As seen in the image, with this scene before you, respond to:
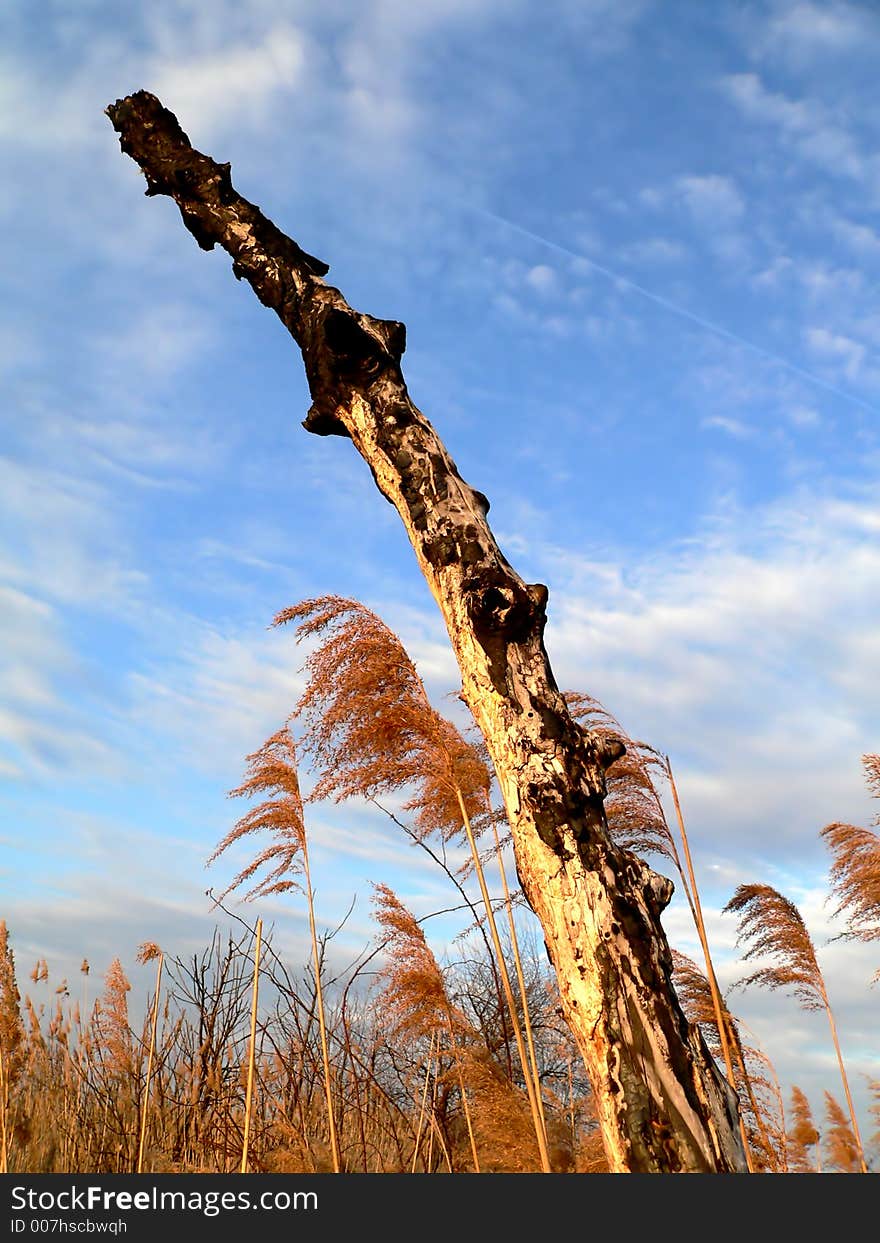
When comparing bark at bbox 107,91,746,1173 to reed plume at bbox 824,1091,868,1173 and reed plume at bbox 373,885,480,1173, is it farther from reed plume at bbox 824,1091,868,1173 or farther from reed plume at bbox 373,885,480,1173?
reed plume at bbox 824,1091,868,1173

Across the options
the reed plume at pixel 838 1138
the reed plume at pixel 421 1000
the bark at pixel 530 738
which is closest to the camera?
the bark at pixel 530 738

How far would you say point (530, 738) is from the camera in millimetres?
2852

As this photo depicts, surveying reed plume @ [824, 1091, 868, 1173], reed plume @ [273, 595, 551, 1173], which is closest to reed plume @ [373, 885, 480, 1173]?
reed plume @ [273, 595, 551, 1173]

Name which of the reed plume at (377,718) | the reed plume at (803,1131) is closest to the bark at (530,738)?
the reed plume at (377,718)

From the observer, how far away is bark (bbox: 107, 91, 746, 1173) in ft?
8.04

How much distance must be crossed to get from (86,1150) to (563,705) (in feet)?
14.8

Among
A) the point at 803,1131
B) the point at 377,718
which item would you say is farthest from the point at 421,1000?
the point at 803,1131

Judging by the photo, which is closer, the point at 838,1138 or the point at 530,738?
the point at 530,738

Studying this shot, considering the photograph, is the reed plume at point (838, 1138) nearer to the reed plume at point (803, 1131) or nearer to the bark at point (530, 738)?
the reed plume at point (803, 1131)

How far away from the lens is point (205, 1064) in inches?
223

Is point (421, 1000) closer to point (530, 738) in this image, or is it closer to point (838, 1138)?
point (530, 738)

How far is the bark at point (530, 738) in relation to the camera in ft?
8.04
